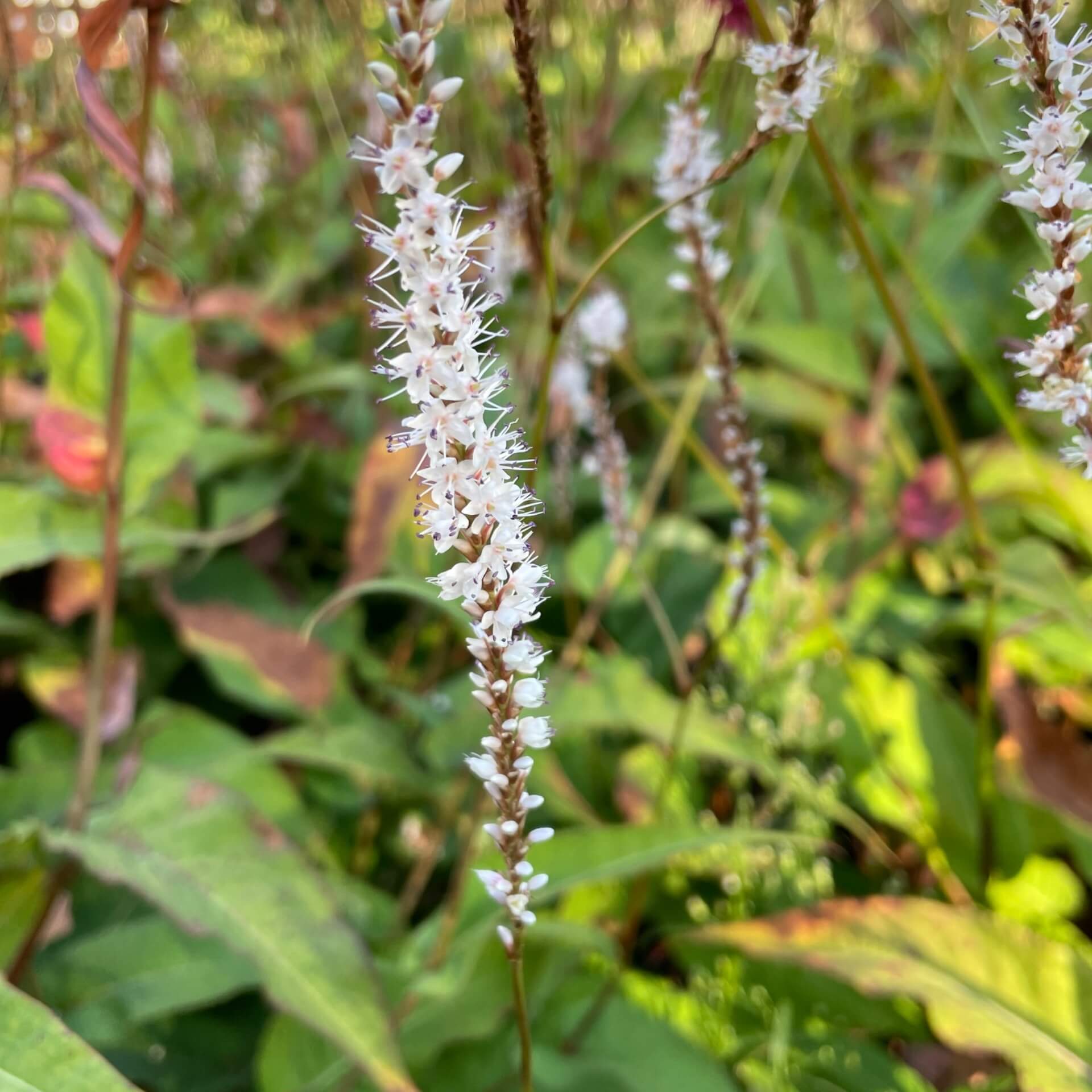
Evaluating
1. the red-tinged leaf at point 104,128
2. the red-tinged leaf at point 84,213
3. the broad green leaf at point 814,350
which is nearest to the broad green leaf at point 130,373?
the red-tinged leaf at point 84,213

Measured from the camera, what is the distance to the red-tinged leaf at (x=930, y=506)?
3.06ft

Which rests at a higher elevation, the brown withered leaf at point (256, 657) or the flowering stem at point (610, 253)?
the flowering stem at point (610, 253)

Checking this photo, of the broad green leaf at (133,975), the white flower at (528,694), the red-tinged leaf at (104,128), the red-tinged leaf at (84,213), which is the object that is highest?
the red-tinged leaf at (104,128)

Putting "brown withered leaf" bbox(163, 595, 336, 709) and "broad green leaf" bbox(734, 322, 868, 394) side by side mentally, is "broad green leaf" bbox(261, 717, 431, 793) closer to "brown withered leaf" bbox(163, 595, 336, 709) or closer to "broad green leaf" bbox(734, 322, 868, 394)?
"brown withered leaf" bbox(163, 595, 336, 709)

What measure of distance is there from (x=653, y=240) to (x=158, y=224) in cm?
85

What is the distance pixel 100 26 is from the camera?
21.1 inches

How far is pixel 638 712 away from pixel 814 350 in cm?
55

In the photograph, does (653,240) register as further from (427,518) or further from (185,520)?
(427,518)

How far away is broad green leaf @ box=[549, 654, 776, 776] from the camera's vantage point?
29.4 inches

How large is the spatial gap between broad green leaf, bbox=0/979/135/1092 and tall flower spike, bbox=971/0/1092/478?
489 mm

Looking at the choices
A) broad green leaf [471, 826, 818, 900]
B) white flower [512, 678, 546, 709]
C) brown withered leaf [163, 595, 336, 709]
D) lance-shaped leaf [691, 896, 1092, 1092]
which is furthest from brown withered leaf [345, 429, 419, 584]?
white flower [512, 678, 546, 709]

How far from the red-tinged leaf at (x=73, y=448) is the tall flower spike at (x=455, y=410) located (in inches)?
25.0

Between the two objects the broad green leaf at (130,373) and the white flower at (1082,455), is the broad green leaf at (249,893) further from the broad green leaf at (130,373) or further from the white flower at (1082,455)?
the white flower at (1082,455)

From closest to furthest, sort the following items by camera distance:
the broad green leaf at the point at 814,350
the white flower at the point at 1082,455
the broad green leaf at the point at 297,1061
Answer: the white flower at the point at 1082,455 → the broad green leaf at the point at 297,1061 → the broad green leaf at the point at 814,350
